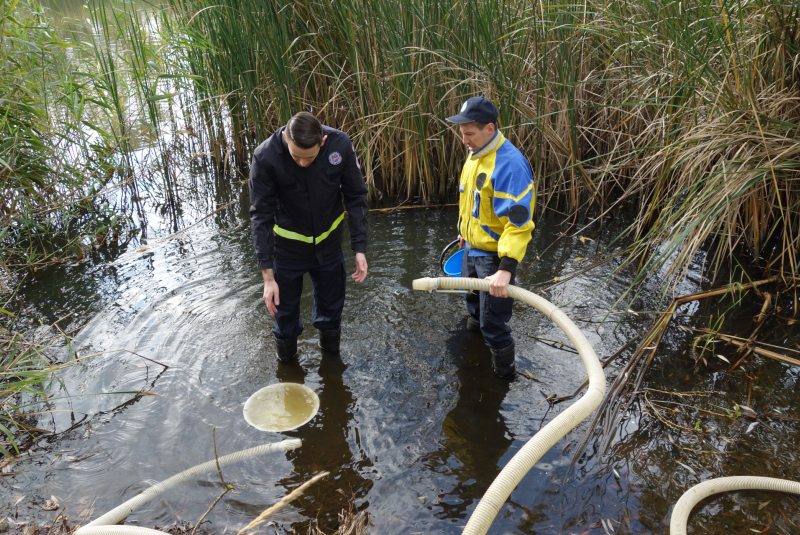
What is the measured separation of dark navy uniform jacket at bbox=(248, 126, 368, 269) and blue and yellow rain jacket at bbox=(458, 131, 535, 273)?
0.76 m

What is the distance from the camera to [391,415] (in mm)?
3326

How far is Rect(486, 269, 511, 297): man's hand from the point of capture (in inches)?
118

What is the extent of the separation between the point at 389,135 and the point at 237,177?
9.40 feet

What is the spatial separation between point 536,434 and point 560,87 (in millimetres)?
4331

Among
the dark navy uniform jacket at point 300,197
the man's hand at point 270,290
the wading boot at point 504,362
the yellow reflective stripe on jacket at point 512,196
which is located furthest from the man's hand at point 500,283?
the man's hand at point 270,290

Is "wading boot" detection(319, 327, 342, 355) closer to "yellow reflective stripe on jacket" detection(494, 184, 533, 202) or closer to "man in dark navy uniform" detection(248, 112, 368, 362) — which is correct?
"man in dark navy uniform" detection(248, 112, 368, 362)

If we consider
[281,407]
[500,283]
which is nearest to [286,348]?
[281,407]

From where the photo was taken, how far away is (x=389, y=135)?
6.09 m

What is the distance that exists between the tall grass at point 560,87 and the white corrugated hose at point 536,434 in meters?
1.19

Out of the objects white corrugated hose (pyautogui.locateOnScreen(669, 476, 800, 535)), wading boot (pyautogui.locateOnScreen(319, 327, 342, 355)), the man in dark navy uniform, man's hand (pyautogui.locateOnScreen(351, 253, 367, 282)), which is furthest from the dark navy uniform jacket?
white corrugated hose (pyautogui.locateOnScreen(669, 476, 800, 535))

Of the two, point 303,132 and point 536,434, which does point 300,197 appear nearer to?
point 303,132

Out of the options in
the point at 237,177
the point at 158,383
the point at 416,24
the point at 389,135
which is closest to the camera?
the point at 158,383

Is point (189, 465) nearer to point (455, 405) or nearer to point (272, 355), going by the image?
point (272, 355)

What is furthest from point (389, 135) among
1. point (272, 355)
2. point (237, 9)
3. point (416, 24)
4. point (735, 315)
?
point (735, 315)
